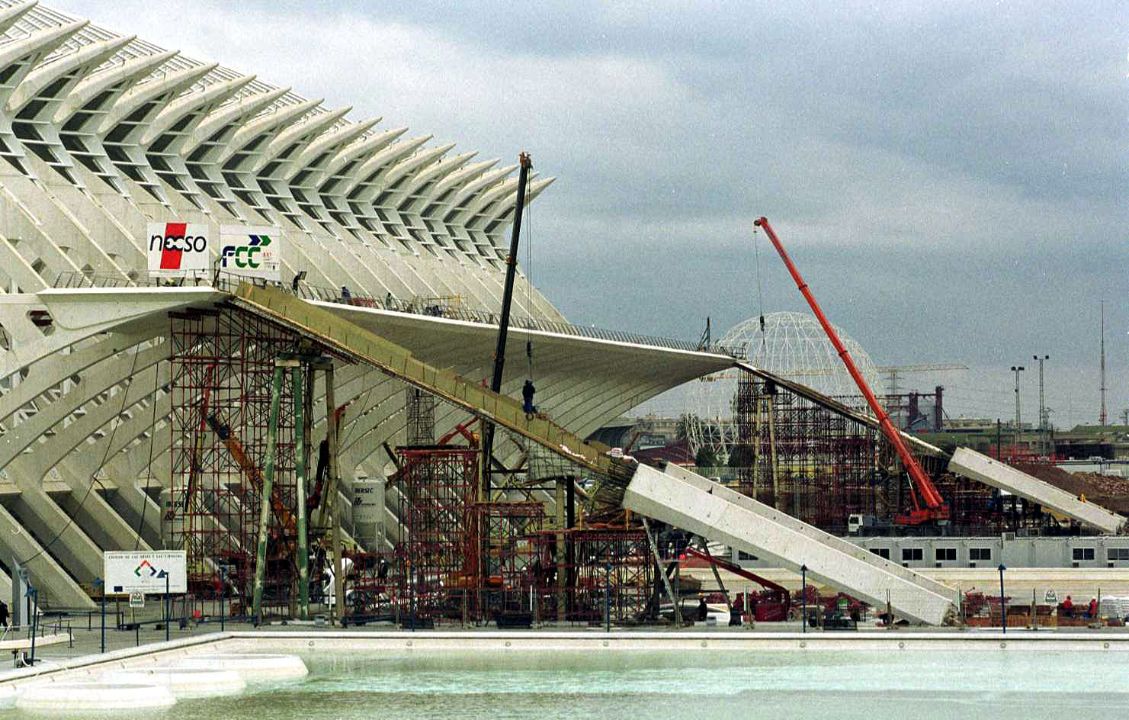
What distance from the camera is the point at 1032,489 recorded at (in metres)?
89.2

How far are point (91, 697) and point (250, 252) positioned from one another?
22658 mm

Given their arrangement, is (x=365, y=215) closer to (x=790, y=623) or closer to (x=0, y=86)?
(x=0, y=86)

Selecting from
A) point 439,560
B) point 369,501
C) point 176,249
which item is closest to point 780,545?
point 439,560

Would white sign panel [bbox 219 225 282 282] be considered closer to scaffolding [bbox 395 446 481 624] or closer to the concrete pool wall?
scaffolding [bbox 395 446 481 624]

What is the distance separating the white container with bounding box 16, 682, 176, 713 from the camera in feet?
116

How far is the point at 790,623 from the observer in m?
51.8

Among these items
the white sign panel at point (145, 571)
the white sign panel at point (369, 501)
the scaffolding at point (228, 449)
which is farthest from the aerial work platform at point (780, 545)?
the white sign panel at point (369, 501)

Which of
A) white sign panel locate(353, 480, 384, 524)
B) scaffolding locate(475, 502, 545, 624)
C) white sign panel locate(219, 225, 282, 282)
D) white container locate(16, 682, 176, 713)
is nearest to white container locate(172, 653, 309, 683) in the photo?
white container locate(16, 682, 176, 713)

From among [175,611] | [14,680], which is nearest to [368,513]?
[175,611]

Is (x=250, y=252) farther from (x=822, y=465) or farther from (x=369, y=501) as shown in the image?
(x=822, y=465)

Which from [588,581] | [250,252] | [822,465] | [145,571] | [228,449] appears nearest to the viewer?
[145,571]

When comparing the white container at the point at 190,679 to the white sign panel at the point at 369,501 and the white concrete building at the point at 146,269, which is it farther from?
the white sign panel at the point at 369,501

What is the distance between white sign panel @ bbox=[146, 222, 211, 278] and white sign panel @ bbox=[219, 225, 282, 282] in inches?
41.0

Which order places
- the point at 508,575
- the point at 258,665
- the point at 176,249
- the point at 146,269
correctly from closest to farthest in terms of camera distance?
the point at 258,665
the point at 176,249
the point at 508,575
the point at 146,269
